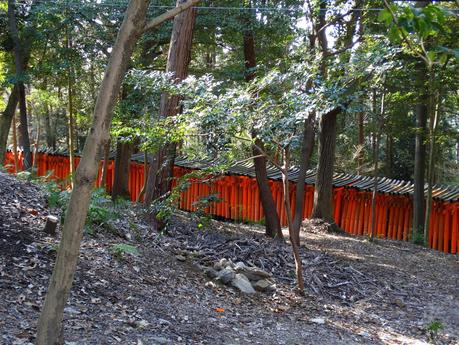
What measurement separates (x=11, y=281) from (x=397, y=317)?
4664 mm

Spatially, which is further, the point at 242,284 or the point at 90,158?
the point at 242,284

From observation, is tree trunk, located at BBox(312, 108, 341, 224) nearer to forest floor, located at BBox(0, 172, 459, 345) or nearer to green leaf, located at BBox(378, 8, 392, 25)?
forest floor, located at BBox(0, 172, 459, 345)

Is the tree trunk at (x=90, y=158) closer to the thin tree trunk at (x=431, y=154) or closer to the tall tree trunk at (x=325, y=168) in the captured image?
the tall tree trunk at (x=325, y=168)

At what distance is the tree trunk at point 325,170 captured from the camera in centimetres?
1295

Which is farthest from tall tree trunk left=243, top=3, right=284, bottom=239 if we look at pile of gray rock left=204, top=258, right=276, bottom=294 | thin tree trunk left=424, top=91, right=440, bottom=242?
thin tree trunk left=424, top=91, right=440, bottom=242

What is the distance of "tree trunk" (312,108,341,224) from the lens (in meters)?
13.0

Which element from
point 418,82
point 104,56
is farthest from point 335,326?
point 104,56

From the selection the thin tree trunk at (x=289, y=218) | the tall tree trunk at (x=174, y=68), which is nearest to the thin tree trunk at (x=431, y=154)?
the tall tree trunk at (x=174, y=68)

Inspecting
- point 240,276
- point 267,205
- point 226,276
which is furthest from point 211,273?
point 267,205

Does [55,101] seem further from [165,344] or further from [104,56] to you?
[165,344]

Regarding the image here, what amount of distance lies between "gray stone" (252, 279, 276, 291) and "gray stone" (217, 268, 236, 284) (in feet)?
1.09

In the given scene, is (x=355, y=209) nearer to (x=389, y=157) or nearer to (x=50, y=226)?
(x=389, y=157)

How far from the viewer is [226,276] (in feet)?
21.2

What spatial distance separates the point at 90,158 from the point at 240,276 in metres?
4.32
